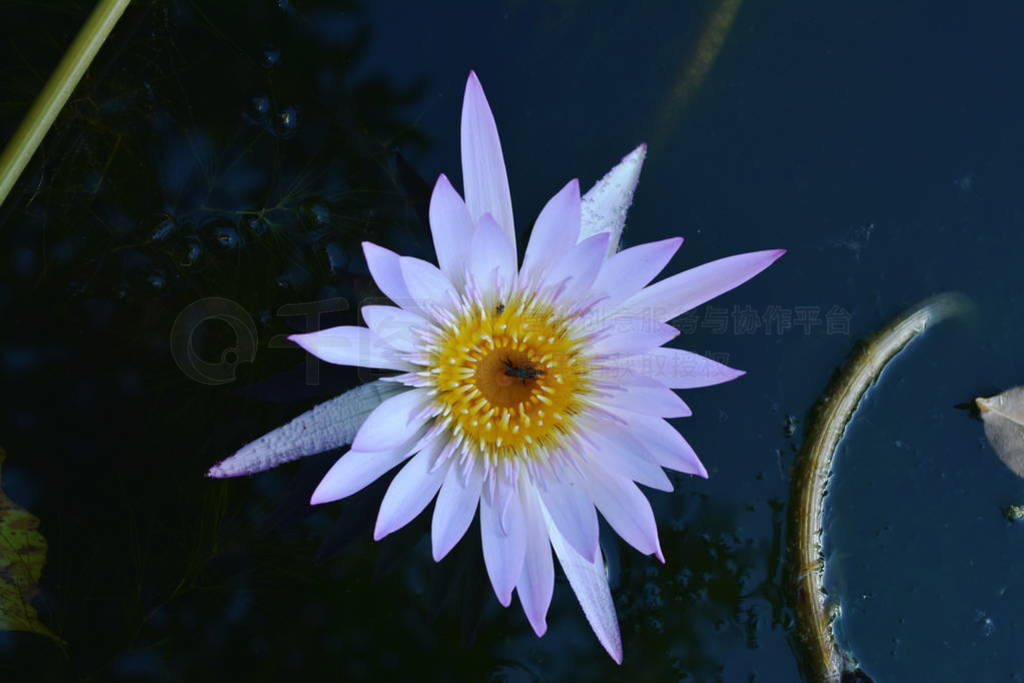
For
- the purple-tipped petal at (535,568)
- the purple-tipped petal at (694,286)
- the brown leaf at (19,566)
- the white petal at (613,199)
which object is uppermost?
the white petal at (613,199)

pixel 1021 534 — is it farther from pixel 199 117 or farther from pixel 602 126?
pixel 199 117

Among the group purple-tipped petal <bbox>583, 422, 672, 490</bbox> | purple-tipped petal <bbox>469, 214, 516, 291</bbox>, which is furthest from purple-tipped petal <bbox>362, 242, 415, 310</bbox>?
purple-tipped petal <bbox>583, 422, 672, 490</bbox>

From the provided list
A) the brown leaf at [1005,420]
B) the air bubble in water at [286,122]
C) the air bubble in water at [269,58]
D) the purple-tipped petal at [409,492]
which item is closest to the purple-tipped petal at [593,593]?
the purple-tipped petal at [409,492]

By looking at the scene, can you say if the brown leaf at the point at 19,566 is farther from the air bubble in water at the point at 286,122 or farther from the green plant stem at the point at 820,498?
the green plant stem at the point at 820,498

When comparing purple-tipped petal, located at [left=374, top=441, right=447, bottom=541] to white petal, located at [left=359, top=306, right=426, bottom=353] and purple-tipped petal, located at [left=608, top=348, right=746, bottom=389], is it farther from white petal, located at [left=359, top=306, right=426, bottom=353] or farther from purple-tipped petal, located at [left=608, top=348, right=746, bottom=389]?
purple-tipped petal, located at [left=608, top=348, right=746, bottom=389]

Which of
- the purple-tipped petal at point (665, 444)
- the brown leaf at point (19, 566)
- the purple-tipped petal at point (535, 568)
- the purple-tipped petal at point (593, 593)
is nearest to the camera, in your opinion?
the purple-tipped petal at point (665, 444)

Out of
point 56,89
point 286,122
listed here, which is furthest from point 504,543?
point 56,89

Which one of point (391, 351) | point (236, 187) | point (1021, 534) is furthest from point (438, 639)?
point (1021, 534)
